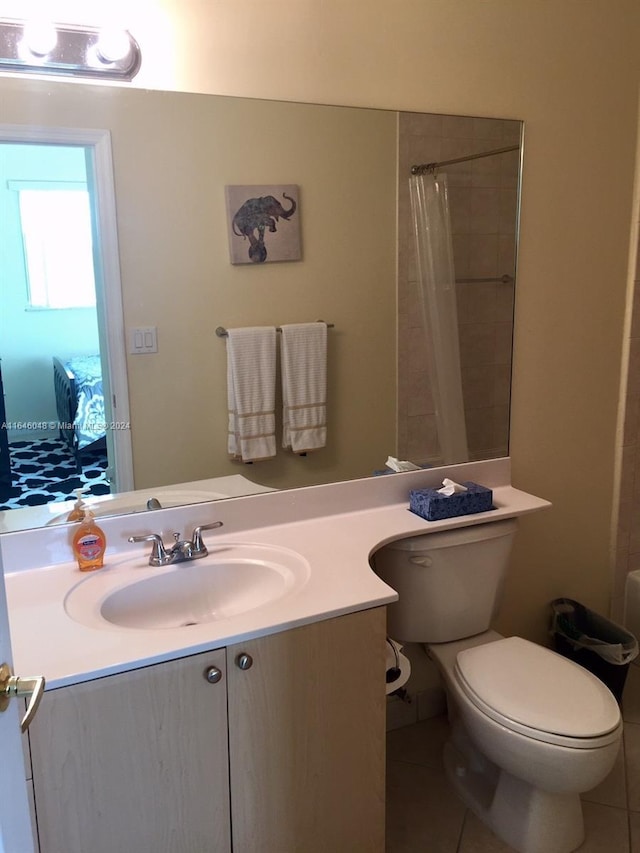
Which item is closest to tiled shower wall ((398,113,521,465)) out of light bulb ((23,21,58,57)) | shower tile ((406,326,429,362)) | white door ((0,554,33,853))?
shower tile ((406,326,429,362))

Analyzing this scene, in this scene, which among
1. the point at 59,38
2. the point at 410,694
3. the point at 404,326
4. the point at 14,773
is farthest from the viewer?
the point at 410,694

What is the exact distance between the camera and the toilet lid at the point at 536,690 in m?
1.63

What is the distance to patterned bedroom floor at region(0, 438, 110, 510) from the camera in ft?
5.24

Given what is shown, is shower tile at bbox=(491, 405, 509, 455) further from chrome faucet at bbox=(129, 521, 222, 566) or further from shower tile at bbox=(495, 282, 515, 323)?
chrome faucet at bbox=(129, 521, 222, 566)

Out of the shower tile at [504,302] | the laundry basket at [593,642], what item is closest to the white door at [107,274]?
the shower tile at [504,302]

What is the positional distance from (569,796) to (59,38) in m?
2.15

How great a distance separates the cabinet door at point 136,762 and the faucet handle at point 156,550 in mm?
372

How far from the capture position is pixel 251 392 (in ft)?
6.12

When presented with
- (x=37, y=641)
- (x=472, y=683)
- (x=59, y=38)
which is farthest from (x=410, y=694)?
(x=59, y=38)

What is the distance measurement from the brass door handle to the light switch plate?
984 mm

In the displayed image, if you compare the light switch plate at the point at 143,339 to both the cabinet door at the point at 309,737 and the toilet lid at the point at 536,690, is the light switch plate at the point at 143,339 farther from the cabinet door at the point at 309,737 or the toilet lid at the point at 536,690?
the toilet lid at the point at 536,690

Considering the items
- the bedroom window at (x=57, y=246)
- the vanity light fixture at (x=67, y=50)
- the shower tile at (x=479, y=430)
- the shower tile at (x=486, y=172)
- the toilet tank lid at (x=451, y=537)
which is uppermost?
the vanity light fixture at (x=67, y=50)

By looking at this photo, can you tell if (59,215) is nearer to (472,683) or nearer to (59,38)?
(59,38)

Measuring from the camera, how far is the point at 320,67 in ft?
5.88
